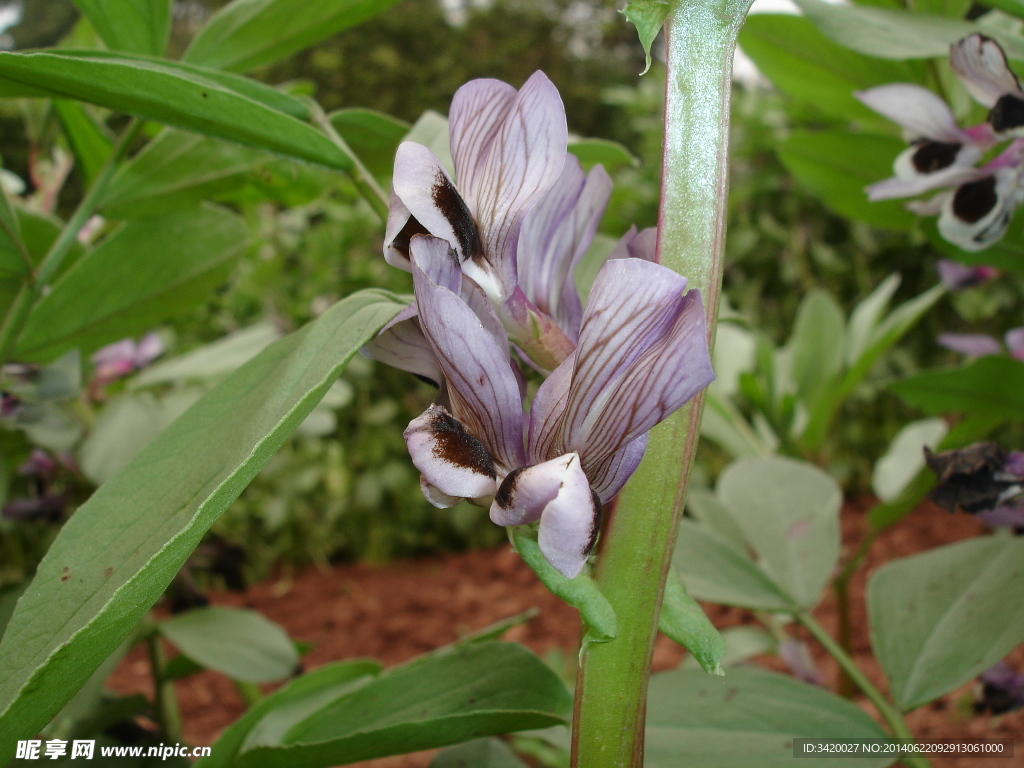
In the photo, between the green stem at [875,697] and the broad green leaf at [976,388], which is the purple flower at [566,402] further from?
the broad green leaf at [976,388]

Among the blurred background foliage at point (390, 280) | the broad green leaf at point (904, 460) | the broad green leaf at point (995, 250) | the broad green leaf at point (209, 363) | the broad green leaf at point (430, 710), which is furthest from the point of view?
the blurred background foliage at point (390, 280)

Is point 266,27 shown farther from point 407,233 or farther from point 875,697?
point 875,697

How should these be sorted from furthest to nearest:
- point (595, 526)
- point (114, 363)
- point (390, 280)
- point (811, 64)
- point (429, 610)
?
point (429, 610), point (390, 280), point (114, 363), point (811, 64), point (595, 526)

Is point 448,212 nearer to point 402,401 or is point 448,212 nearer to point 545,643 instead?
point 545,643

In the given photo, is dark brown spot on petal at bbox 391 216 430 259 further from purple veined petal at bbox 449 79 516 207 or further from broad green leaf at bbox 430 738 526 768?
broad green leaf at bbox 430 738 526 768

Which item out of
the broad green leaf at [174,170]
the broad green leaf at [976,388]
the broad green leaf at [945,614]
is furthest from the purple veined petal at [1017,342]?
the broad green leaf at [174,170]

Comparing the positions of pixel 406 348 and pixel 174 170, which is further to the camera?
pixel 174 170

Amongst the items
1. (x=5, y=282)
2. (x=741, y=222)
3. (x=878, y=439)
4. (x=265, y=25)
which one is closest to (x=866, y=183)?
(x=265, y=25)

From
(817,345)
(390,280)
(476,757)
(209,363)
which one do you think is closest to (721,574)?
(476,757)
